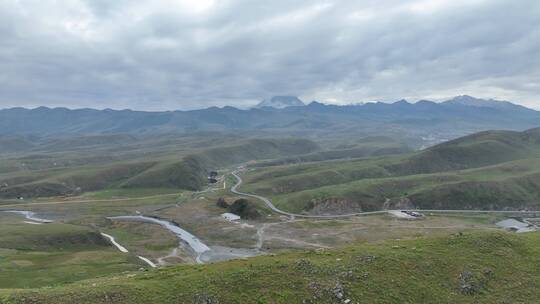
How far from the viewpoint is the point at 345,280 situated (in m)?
58.5

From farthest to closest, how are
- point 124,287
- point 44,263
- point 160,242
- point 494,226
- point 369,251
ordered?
point 494,226 → point 160,242 → point 44,263 → point 369,251 → point 124,287

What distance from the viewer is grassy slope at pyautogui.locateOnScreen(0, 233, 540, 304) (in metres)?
53.8

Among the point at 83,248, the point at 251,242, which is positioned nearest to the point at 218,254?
the point at 251,242

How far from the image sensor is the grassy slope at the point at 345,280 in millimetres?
53781

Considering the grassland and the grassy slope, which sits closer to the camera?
the grassy slope

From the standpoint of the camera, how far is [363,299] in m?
55.3

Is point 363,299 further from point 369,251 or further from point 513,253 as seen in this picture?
point 513,253

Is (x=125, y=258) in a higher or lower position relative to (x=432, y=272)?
lower

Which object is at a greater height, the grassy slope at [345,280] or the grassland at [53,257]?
the grassy slope at [345,280]

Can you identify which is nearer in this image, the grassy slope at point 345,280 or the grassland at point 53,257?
the grassy slope at point 345,280

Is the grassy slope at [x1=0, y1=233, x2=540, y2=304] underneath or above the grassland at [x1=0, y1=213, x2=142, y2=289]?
above

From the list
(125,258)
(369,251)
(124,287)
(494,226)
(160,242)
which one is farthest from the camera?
(494,226)

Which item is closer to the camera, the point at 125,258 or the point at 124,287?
the point at 124,287

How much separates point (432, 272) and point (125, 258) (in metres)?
91.1
